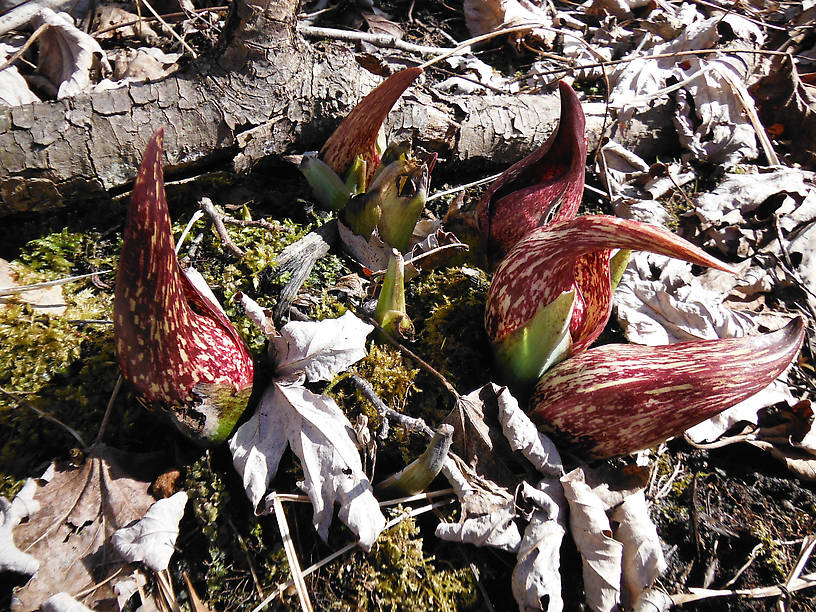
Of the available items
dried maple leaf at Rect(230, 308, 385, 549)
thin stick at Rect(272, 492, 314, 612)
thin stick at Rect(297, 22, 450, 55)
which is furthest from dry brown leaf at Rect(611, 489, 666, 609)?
thin stick at Rect(297, 22, 450, 55)

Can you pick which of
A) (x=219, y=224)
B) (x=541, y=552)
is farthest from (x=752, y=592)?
(x=219, y=224)

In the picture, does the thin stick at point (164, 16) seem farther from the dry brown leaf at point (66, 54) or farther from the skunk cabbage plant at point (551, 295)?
the skunk cabbage plant at point (551, 295)

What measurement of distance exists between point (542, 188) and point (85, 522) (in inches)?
83.8

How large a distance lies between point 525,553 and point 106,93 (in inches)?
100

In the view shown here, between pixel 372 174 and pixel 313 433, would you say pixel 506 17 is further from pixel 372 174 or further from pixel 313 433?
pixel 313 433

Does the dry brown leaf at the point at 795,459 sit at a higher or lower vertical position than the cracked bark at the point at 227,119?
lower

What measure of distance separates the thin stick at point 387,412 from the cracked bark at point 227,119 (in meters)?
1.26

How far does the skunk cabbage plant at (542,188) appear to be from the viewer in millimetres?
2201

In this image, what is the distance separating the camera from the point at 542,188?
235cm

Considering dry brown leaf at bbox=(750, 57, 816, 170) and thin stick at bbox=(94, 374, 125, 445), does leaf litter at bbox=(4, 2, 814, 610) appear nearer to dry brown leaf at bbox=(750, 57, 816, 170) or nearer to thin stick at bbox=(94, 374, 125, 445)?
dry brown leaf at bbox=(750, 57, 816, 170)

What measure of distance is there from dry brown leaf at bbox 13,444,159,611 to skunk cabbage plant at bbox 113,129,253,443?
28 cm

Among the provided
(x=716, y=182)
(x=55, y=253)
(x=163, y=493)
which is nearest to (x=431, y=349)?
(x=163, y=493)

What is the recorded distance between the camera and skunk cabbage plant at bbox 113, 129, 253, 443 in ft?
4.36

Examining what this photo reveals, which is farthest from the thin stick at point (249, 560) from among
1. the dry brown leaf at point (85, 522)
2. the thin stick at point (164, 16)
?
the thin stick at point (164, 16)
